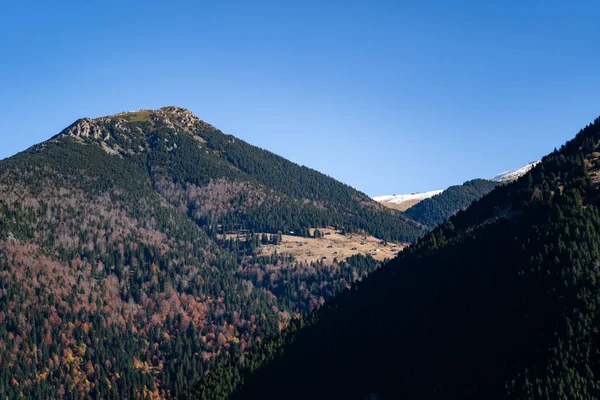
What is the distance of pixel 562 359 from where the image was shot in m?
135

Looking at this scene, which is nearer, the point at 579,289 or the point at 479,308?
the point at 579,289

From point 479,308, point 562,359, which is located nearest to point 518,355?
point 562,359

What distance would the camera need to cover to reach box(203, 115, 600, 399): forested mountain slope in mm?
138875

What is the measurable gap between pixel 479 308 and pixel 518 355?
72.5 feet

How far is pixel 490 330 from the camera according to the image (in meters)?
155

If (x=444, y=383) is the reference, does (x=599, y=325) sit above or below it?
above

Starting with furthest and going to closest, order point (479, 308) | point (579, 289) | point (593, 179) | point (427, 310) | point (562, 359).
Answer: point (593, 179), point (427, 310), point (479, 308), point (579, 289), point (562, 359)

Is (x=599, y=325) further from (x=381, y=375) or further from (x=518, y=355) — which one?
(x=381, y=375)

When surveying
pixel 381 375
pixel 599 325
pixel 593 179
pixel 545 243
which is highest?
pixel 593 179

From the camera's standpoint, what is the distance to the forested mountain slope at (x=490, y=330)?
456 ft

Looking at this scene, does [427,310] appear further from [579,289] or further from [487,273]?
[579,289]

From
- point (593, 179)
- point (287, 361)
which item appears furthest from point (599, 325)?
point (287, 361)

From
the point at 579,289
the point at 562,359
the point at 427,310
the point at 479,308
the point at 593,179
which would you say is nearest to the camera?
the point at 562,359

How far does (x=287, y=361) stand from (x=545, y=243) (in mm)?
73675
